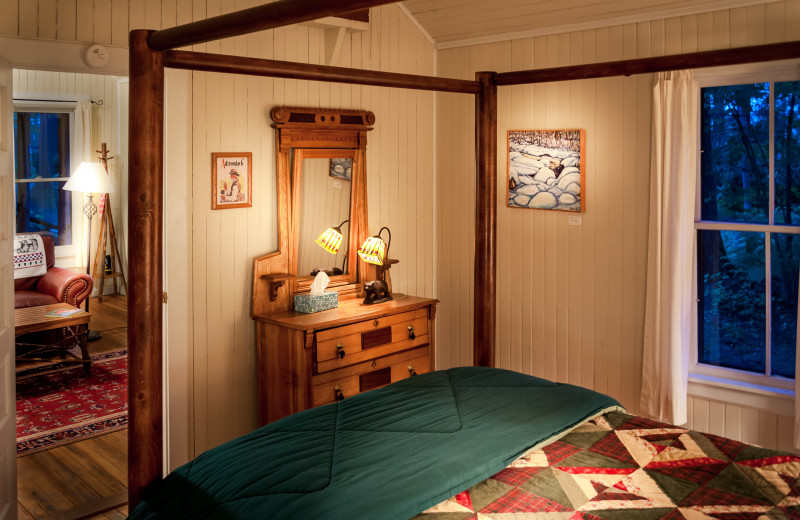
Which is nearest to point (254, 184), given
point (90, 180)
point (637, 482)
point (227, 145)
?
point (227, 145)

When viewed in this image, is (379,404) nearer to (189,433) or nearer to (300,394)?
(300,394)

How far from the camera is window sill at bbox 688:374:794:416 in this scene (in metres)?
3.72

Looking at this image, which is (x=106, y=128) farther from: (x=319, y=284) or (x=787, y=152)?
(x=787, y=152)

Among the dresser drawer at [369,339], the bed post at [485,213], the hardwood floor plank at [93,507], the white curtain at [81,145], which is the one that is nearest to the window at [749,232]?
the bed post at [485,213]

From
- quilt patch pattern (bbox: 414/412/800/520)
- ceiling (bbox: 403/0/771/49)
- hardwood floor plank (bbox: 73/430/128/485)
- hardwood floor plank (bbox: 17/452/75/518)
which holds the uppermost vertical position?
ceiling (bbox: 403/0/771/49)

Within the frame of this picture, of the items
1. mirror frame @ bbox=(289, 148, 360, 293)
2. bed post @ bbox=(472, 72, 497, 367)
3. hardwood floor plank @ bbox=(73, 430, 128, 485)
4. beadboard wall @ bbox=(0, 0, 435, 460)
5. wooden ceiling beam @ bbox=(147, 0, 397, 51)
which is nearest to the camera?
wooden ceiling beam @ bbox=(147, 0, 397, 51)

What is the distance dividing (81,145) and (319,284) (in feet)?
17.2

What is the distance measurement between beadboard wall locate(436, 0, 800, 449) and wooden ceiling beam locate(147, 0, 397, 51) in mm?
2585

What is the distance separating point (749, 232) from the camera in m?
3.90

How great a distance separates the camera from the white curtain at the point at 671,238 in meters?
3.88

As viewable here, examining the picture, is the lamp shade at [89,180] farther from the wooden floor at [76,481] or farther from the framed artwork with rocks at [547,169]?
the framed artwork with rocks at [547,169]

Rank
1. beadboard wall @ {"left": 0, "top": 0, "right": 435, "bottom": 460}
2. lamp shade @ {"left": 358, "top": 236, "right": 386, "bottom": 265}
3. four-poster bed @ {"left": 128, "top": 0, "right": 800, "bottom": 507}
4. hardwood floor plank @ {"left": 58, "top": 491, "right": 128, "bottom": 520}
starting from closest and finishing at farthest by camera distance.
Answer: four-poster bed @ {"left": 128, "top": 0, "right": 800, "bottom": 507} < beadboard wall @ {"left": 0, "top": 0, "right": 435, "bottom": 460} < hardwood floor plank @ {"left": 58, "top": 491, "right": 128, "bottom": 520} < lamp shade @ {"left": 358, "top": 236, "right": 386, "bottom": 265}

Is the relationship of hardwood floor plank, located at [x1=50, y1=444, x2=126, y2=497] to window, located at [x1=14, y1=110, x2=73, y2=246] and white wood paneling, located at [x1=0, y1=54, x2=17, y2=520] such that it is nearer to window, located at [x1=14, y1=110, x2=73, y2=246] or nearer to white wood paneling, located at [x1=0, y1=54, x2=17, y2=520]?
white wood paneling, located at [x1=0, y1=54, x2=17, y2=520]

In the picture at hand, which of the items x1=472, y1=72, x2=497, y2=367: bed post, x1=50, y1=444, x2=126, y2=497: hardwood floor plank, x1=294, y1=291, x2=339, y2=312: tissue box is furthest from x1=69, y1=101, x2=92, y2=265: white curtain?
x1=472, y1=72, x2=497, y2=367: bed post
